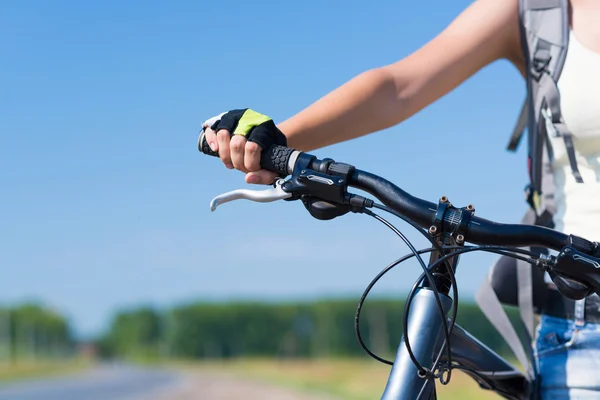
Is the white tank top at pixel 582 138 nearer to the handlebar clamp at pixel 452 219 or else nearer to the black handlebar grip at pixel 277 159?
the handlebar clamp at pixel 452 219

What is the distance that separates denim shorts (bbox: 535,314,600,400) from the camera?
5.69 ft

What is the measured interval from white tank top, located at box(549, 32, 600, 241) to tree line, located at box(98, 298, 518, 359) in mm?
53821

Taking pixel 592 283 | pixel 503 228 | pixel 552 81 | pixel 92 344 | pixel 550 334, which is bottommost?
pixel 92 344

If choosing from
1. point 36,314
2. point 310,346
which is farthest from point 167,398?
point 36,314

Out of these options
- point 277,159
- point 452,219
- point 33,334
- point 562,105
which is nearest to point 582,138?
point 562,105

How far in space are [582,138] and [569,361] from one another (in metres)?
0.52

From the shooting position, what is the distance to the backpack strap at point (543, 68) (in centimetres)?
179

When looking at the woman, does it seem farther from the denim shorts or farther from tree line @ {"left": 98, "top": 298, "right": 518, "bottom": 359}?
tree line @ {"left": 98, "top": 298, "right": 518, "bottom": 359}

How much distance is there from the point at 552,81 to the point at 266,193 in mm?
823

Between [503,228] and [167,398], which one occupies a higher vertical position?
[503,228]

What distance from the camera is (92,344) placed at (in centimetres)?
13462

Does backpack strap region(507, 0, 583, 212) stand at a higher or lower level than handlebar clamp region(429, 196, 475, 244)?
higher

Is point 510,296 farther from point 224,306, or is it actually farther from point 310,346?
point 224,306

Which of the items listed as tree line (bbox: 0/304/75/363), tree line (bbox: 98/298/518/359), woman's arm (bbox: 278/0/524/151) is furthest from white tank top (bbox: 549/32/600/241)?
tree line (bbox: 0/304/75/363)
